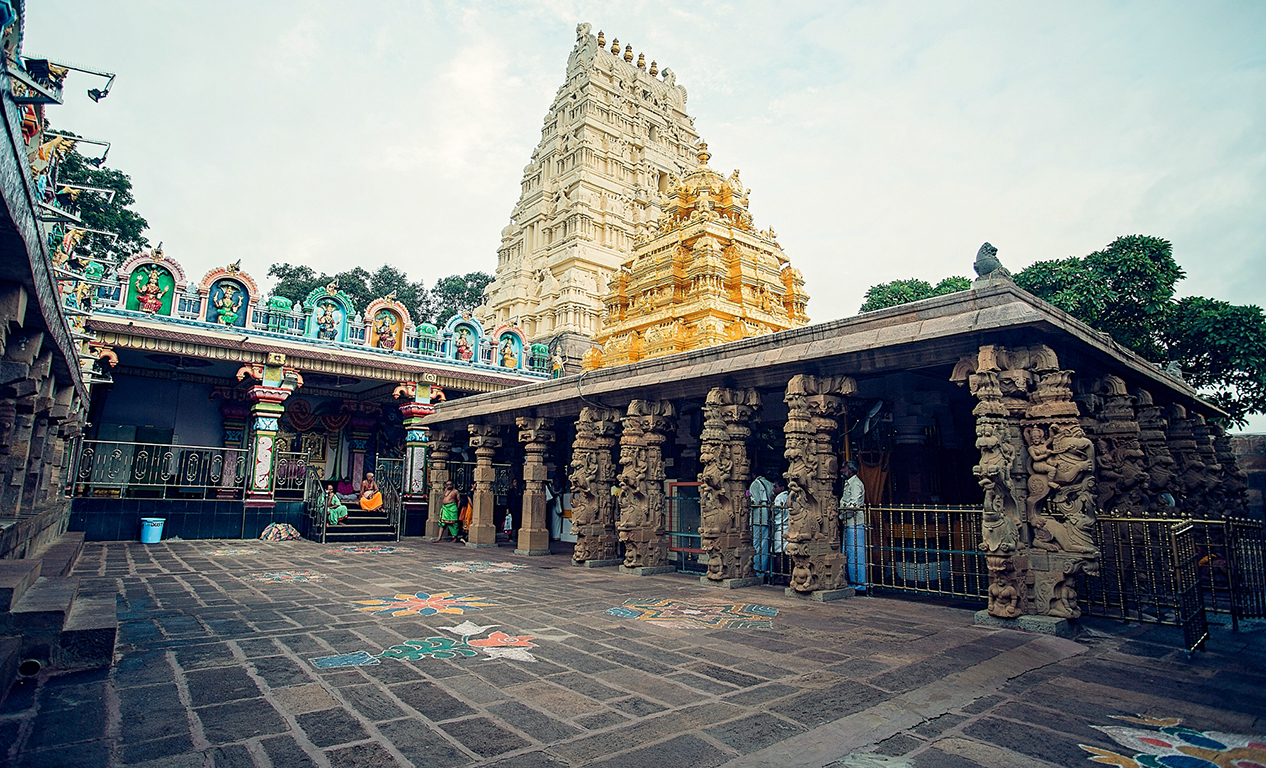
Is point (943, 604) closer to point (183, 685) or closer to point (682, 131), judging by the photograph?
point (183, 685)

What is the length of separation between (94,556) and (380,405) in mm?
11298

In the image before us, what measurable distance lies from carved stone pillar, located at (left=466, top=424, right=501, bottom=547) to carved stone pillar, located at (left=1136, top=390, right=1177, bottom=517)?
10.9 m

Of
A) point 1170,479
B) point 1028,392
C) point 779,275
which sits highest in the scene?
point 779,275

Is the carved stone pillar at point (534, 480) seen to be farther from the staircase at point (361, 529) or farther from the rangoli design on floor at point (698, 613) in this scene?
the rangoli design on floor at point (698, 613)

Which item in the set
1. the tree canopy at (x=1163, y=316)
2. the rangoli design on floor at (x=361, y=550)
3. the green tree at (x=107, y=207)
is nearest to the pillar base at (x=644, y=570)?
the rangoli design on floor at (x=361, y=550)

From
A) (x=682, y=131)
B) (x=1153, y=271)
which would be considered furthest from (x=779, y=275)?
(x=682, y=131)

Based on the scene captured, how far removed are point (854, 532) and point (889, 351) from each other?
2498 mm

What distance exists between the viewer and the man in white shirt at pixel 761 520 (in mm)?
8883

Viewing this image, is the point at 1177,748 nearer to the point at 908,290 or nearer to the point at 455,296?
the point at 908,290

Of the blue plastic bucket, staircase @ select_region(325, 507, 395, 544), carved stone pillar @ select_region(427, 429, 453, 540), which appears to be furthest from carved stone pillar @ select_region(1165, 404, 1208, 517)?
the blue plastic bucket

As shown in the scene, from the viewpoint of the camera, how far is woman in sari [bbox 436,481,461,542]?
1498 cm

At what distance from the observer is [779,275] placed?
1703 cm

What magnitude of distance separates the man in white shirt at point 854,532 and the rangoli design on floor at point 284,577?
6.55 metres

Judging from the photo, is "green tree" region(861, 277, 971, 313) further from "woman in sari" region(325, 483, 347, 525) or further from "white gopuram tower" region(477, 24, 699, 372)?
"woman in sari" region(325, 483, 347, 525)
